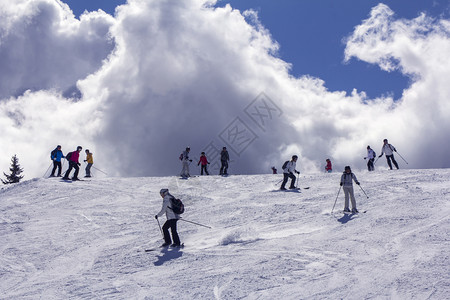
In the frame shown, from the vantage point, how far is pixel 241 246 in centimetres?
1059

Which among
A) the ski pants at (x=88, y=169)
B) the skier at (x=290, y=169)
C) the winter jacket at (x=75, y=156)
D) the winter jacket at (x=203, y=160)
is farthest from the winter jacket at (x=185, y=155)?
the skier at (x=290, y=169)

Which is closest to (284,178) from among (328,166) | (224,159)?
(224,159)

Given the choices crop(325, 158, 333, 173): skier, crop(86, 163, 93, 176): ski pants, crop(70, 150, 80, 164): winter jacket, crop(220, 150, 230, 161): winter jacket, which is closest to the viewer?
crop(70, 150, 80, 164): winter jacket

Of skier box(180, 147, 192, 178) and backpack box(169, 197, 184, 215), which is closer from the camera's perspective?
backpack box(169, 197, 184, 215)

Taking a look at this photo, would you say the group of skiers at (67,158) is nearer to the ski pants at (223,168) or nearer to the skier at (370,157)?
the ski pants at (223,168)

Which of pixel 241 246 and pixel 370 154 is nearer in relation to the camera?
pixel 241 246

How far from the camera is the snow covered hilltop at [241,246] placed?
26.0 feet

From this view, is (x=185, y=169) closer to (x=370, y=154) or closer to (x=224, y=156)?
(x=224, y=156)

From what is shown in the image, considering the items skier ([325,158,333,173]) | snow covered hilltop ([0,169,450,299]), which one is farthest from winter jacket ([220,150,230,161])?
skier ([325,158,333,173])

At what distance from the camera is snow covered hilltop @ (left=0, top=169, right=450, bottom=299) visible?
312 inches

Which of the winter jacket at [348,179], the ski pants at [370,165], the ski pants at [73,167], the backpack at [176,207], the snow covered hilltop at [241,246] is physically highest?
the ski pants at [73,167]

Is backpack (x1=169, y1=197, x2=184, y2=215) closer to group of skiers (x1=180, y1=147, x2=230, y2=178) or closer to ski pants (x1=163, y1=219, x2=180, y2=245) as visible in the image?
ski pants (x1=163, y1=219, x2=180, y2=245)

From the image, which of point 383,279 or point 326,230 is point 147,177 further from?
point 383,279

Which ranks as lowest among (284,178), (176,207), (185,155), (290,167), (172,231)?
(172,231)
